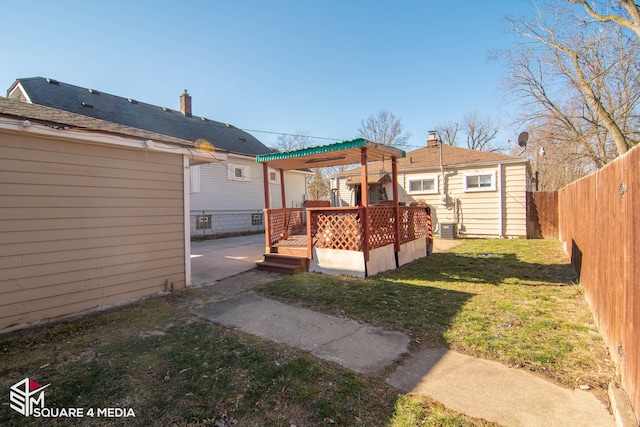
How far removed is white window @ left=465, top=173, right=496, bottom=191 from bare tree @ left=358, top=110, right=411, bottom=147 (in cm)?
1855

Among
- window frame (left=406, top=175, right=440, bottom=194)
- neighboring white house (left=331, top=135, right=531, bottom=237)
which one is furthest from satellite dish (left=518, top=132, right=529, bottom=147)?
window frame (left=406, top=175, right=440, bottom=194)

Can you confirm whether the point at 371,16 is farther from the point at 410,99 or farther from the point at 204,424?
the point at 204,424

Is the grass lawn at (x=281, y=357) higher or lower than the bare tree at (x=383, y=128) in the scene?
lower

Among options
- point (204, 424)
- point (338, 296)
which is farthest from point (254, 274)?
point (204, 424)

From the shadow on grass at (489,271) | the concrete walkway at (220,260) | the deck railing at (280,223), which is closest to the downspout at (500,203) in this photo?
the shadow on grass at (489,271)

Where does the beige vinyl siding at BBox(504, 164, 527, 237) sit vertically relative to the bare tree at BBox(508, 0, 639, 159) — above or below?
below

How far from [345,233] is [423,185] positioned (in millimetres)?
8329

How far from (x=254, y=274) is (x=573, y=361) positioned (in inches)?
217

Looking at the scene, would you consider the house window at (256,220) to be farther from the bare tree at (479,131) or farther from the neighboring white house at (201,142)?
the bare tree at (479,131)

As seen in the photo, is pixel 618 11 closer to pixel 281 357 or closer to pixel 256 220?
pixel 281 357

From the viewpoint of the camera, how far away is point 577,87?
14.5 metres

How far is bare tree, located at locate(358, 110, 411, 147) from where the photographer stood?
30.3 meters

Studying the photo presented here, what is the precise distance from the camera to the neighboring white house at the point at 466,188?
11.6 metres

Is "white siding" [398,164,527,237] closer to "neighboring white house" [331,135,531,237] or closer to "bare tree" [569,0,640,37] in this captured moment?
"neighboring white house" [331,135,531,237]
